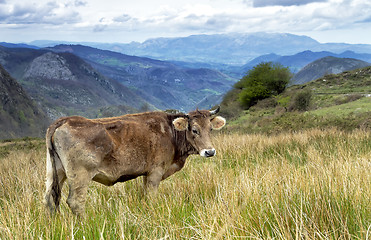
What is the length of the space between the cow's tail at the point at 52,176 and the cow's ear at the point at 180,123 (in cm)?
226

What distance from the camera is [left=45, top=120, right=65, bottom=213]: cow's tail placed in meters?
5.31

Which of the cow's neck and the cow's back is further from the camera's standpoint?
the cow's neck

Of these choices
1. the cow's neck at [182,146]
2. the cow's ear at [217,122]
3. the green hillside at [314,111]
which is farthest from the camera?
the green hillside at [314,111]

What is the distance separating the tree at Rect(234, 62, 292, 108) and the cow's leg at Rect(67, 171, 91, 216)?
5242 cm

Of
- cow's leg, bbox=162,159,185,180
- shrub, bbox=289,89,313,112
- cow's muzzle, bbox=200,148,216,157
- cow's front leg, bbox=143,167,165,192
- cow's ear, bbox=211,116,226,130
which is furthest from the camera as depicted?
shrub, bbox=289,89,313,112

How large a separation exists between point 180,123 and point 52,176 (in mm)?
2661

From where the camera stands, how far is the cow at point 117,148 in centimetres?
524

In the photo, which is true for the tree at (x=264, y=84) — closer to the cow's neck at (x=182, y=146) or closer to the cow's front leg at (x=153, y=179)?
the cow's neck at (x=182, y=146)

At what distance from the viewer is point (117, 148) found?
5.69 meters

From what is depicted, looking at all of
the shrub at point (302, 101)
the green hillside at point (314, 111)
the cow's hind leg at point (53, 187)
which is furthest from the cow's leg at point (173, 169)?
the shrub at point (302, 101)

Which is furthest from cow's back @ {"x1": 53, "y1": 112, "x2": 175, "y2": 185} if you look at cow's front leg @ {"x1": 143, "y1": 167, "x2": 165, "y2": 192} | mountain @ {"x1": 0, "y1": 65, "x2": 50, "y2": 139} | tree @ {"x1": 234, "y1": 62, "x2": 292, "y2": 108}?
mountain @ {"x1": 0, "y1": 65, "x2": 50, "y2": 139}

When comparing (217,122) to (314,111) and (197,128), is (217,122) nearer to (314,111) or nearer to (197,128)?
(197,128)

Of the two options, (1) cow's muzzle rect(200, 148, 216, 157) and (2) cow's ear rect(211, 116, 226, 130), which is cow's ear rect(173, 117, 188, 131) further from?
(2) cow's ear rect(211, 116, 226, 130)

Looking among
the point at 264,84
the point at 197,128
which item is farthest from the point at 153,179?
the point at 264,84
